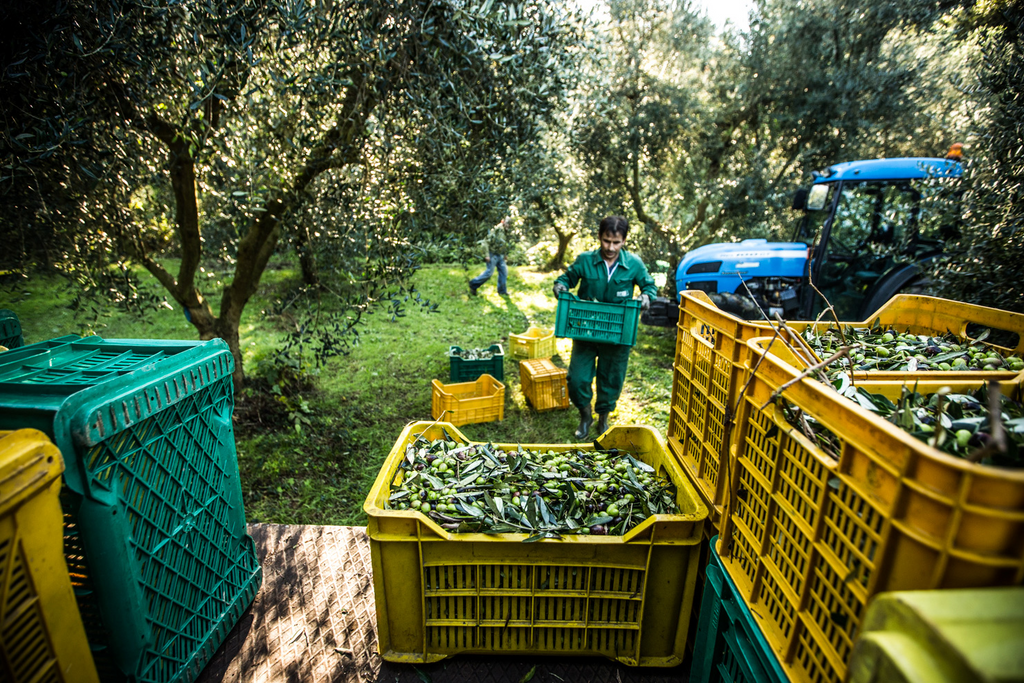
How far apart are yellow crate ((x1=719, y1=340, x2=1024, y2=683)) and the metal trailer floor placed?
1186mm

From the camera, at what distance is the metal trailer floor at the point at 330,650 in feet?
8.11

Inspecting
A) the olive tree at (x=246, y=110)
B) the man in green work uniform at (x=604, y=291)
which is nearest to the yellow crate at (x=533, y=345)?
the man in green work uniform at (x=604, y=291)

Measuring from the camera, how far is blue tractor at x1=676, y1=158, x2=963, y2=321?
636cm

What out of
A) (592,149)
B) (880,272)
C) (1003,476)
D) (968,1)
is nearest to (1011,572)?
(1003,476)

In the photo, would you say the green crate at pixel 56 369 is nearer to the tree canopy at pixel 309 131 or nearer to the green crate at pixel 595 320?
the tree canopy at pixel 309 131

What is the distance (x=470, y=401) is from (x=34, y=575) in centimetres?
424

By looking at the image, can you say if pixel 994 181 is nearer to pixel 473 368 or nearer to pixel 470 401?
pixel 470 401

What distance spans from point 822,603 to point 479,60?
419 cm

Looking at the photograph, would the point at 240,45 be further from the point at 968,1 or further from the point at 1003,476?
the point at 968,1

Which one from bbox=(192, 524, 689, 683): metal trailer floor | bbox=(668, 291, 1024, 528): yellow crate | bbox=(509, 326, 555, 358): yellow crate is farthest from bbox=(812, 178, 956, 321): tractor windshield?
bbox=(192, 524, 689, 683): metal trailer floor

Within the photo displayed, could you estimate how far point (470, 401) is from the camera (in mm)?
5527

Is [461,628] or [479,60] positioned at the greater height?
[479,60]

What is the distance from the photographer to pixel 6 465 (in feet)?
4.29

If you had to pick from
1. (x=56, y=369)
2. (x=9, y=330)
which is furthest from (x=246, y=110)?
(x=56, y=369)
